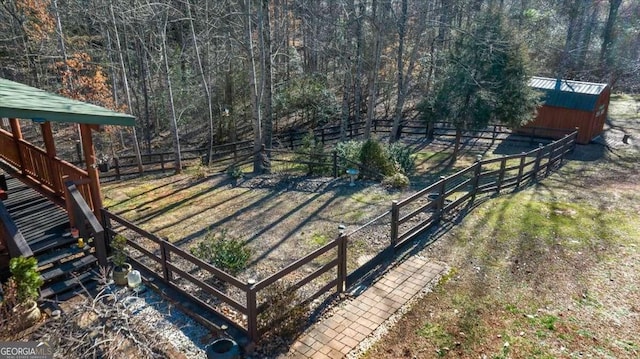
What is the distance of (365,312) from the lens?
6086mm

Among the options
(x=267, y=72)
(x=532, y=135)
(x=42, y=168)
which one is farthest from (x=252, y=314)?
(x=532, y=135)

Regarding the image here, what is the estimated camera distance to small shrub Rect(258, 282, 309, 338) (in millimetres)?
5383

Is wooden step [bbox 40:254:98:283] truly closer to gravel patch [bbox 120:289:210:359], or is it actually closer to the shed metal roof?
gravel patch [bbox 120:289:210:359]

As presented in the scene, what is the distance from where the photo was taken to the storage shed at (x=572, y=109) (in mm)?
18625

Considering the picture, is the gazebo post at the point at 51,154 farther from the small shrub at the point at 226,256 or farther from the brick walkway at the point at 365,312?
the brick walkway at the point at 365,312

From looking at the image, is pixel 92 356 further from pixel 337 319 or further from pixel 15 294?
pixel 337 319

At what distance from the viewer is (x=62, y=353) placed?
4480mm

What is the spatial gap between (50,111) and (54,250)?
93.4 inches

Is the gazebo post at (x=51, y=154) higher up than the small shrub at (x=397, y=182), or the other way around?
the gazebo post at (x=51, y=154)

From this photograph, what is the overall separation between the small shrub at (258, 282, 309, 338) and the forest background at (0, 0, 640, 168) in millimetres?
9251

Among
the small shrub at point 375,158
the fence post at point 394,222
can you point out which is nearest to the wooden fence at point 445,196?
the fence post at point 394,222

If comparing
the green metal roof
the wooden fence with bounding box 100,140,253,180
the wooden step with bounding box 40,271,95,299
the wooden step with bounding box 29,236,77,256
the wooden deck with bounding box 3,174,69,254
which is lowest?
the wooden fence with bounding box 100,140,253,180

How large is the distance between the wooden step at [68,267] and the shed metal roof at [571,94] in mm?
19251

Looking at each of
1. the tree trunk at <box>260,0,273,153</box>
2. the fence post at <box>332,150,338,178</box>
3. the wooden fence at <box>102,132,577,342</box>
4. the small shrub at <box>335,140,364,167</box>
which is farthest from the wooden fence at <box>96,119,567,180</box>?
the wooden fence at <box>102,132,577,342</box>
